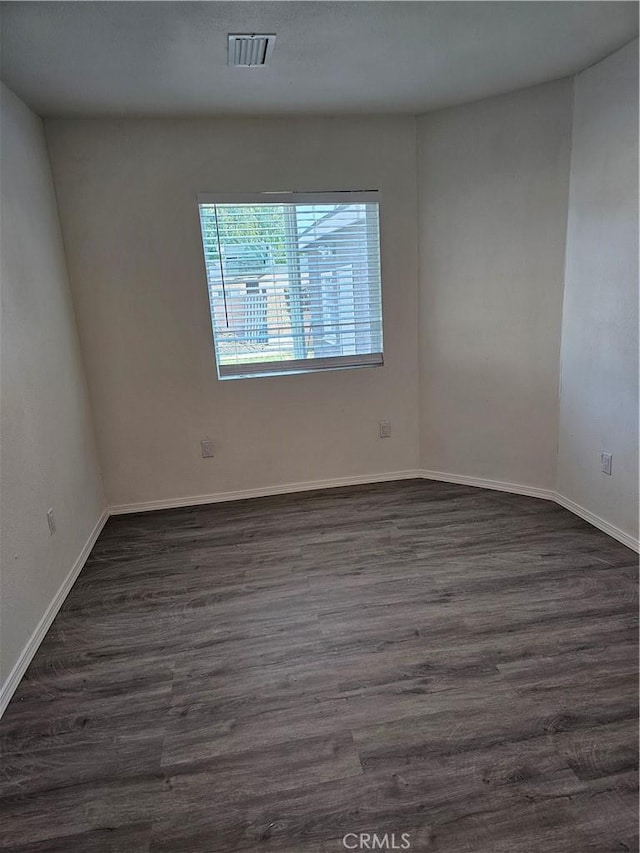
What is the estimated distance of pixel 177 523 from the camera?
3260mm

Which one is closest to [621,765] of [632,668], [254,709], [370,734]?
[632,668]

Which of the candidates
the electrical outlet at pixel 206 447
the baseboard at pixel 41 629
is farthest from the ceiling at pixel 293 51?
the baseboard at pixel 41 629

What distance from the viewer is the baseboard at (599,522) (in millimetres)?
2633

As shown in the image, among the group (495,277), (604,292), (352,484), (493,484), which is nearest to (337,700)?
(352,484)

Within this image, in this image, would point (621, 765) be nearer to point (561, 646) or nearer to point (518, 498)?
point (561, 646)

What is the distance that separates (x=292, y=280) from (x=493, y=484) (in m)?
1.99

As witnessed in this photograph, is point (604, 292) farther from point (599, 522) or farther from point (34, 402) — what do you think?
point (34, 402)

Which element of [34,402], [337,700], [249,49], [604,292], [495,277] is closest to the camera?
[337,700]

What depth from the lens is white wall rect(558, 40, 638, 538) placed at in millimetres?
2416

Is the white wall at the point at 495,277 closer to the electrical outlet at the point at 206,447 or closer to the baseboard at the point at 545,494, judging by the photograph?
the baseboard at the point at 545,494

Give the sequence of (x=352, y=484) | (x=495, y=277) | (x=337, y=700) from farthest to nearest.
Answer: (x=352, y=484), (x=495, y=277), (x=337, y=700)

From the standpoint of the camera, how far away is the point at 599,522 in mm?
2865

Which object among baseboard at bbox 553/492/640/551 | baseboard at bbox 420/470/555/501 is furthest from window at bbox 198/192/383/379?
baseboard at bbox 553/492/640/551

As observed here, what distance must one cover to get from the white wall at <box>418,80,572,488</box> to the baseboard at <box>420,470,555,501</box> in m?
0.04
